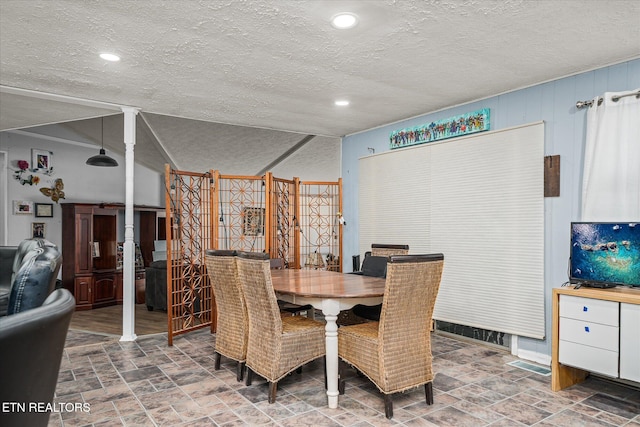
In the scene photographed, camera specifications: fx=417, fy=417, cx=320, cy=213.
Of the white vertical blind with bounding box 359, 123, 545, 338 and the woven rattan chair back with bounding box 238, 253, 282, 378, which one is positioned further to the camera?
the white vertical blind with bounding box 359, 123, 545, 338

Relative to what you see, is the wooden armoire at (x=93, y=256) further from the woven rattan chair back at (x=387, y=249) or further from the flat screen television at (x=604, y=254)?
the flat screen television at (x=604, y=254)

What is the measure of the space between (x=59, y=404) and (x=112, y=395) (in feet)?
1.06

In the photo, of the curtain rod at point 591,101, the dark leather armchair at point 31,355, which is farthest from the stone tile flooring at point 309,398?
the curtain rod at point 591,101

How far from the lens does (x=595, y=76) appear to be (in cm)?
339

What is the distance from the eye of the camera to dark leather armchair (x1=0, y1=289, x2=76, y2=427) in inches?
35.2

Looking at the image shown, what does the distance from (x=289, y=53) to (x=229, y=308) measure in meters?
2.04

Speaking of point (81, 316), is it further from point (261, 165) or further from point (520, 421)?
point (520, 421)

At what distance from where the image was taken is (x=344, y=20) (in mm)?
2535

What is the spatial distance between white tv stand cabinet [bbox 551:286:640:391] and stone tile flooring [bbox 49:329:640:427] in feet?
0.77

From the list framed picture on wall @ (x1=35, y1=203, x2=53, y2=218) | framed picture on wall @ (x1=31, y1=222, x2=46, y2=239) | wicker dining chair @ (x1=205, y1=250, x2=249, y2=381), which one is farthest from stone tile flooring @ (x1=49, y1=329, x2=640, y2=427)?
framed picture on wall @ (x1=35, y1=203, x2=53, y2=218)

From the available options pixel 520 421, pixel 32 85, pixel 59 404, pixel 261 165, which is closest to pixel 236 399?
pixel 59 404

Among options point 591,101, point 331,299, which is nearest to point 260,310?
point 331,299

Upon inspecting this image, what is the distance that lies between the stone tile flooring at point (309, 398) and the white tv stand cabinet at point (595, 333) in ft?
0.77

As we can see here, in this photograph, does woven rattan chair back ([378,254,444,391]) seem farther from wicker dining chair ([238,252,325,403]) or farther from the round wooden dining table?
wicker dining chair ([238,252,325,403])
